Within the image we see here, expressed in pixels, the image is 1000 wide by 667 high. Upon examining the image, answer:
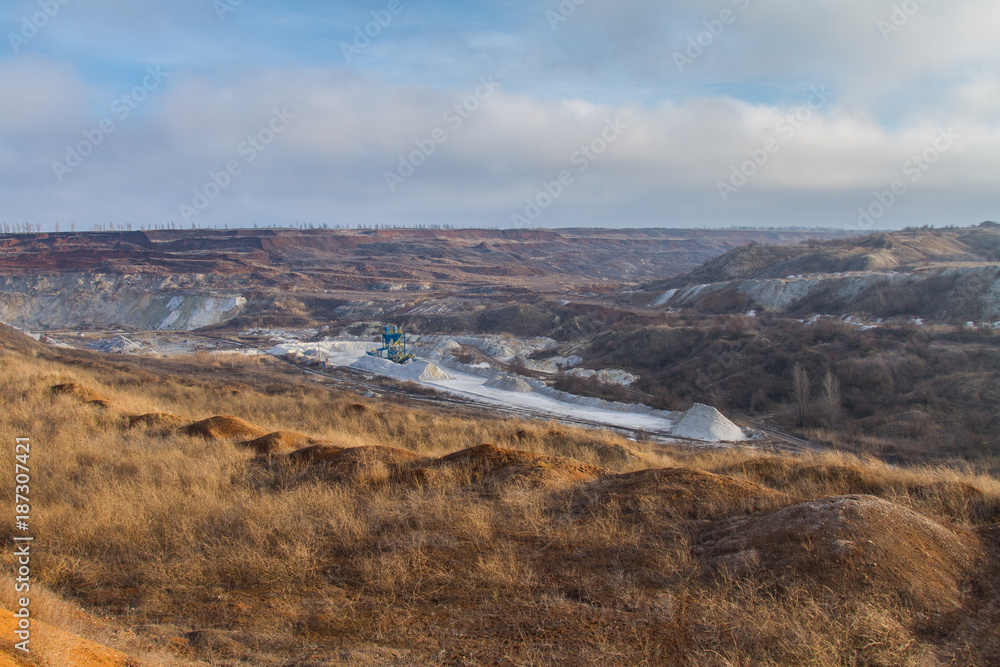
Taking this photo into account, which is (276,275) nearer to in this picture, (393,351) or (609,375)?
(393,351)

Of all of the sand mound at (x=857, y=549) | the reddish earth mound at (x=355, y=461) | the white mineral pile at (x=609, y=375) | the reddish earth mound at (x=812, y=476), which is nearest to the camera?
the sand mound at (x=857, y=549)

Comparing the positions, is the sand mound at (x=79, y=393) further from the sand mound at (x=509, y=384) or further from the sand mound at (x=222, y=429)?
the sand mound at (x=509, y=384)

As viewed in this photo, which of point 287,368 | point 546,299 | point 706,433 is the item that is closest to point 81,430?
point 706,433

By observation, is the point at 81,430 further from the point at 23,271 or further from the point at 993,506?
the point at 23,271

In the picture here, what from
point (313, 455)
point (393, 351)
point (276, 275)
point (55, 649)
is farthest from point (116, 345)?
point (55, 649)

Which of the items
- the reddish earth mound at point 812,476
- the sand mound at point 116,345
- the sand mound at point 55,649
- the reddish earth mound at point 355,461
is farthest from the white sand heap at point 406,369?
the sand mound at point 55,649

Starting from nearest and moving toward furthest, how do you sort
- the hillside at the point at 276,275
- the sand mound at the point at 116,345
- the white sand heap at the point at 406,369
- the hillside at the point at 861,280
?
the hillside at the point at 861,280
the white sand heap at the point at 406,369
the sand mound at the point at 116,345
the hillside at the point at 276,275

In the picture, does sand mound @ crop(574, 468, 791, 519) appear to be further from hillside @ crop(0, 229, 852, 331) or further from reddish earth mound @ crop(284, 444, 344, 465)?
hillside @ crop(0, 229, 852, 331)
